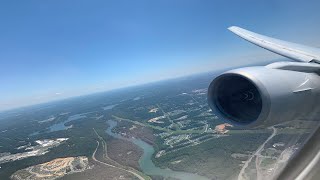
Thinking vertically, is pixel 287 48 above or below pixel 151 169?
above

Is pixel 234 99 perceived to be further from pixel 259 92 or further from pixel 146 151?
pixel 146 151

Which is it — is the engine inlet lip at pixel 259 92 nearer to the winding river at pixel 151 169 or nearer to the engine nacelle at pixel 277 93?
the engine nacelle at pixel 277 93

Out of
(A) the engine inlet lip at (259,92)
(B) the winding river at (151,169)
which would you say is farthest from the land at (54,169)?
(A) the engine inlet lip at (259,92)

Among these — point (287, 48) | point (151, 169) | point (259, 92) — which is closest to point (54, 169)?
point (151, 169)

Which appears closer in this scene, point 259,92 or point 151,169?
point 259,92

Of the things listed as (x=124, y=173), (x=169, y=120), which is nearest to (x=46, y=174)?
(x=124, y=173)

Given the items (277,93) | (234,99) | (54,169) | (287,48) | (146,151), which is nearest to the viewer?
(277,93)

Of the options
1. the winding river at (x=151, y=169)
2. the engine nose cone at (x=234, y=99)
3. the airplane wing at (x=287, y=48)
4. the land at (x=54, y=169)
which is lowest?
the land at (x=54, y=169)

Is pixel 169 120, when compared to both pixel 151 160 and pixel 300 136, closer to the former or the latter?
pixel 151 160
